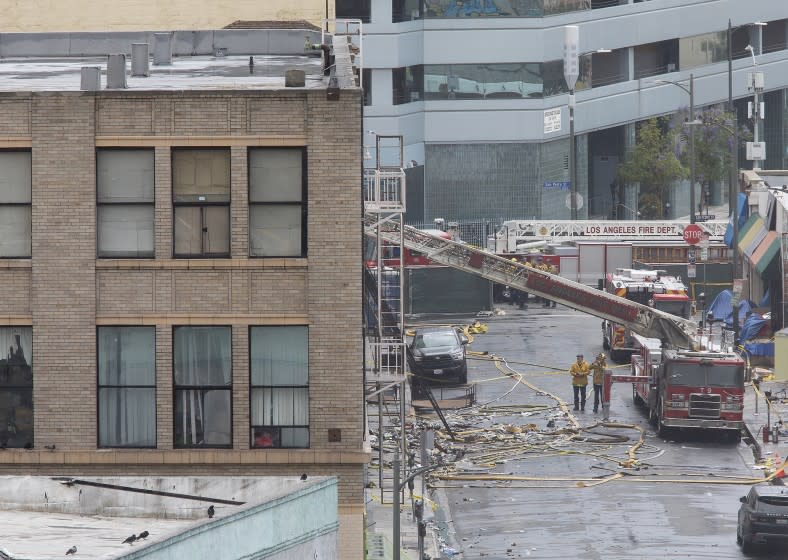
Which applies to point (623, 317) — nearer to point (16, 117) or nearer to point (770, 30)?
point (16, 117)

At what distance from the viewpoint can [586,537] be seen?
3712cm

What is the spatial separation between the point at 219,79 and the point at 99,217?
19.3ft

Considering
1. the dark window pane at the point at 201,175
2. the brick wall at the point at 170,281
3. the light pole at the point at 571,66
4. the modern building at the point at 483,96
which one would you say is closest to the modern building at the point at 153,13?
the dark window pane at the point at 201,175

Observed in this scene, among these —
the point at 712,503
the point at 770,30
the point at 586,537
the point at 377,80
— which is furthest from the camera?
the point at 770,30

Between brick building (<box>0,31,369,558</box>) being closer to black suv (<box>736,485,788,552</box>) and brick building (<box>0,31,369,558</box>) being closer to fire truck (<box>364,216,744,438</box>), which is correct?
black suv (<box>736,485,788,552</box>)

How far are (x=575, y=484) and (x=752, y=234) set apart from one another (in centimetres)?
2672

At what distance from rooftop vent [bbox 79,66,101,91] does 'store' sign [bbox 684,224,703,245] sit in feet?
146

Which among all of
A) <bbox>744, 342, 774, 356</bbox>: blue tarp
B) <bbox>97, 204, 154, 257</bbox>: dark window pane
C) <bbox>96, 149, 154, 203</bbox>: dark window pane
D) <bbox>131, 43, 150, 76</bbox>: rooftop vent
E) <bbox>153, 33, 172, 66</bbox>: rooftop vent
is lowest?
<bbox>744, 342, 774, 356</bbox>: blue tarp

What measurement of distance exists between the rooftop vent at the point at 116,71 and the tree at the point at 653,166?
67199mm

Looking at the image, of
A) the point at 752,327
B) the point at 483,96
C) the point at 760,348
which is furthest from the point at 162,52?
the point at 483,96

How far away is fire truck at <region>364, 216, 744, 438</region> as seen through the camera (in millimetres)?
46156

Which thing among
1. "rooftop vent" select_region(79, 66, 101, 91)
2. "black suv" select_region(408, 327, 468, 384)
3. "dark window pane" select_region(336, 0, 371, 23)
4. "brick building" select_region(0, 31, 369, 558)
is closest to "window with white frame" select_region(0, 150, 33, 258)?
"brick building" select_region(0, 31, 369, 558)

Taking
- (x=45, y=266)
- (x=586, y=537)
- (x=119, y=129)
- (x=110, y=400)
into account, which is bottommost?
(x=586, y=537)

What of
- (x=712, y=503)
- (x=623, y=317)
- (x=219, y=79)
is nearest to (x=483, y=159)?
(x=623, y=317)
